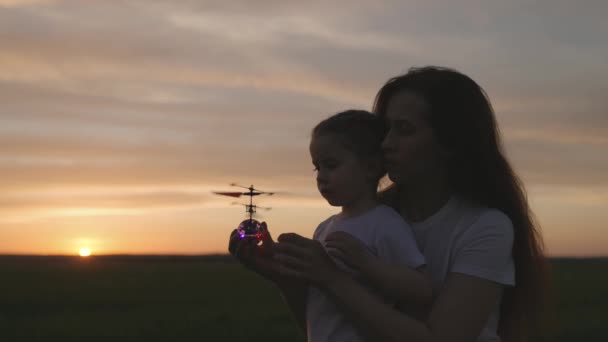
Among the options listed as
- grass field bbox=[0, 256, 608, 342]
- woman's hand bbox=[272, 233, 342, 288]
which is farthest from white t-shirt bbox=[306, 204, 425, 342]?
grass field bbox=[0, 256, 608, 342]

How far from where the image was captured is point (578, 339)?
19094 mm

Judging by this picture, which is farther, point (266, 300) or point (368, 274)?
point (266, 300)

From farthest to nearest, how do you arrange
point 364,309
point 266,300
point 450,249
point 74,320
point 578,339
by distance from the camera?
point 266,300 < point 74,320 < point 578,339 < point 450,249 < point 364,309

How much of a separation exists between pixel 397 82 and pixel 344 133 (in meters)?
0.34

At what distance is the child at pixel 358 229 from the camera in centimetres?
371

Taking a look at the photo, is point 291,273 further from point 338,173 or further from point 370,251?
point 338,173

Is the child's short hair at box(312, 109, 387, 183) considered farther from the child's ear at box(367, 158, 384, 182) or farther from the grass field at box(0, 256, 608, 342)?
the grass field at box(0, 256, 608, 342)

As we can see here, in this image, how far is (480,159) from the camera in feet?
13.5

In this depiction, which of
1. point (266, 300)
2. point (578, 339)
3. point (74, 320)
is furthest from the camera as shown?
point (266, 300)

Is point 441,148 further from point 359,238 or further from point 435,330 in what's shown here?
point 435,330

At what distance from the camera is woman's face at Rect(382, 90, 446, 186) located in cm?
393

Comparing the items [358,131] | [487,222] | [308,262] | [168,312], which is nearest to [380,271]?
[308,262]

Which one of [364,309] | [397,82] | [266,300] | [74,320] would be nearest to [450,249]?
[364,309]

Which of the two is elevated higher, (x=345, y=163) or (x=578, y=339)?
(x=345, y=163)
